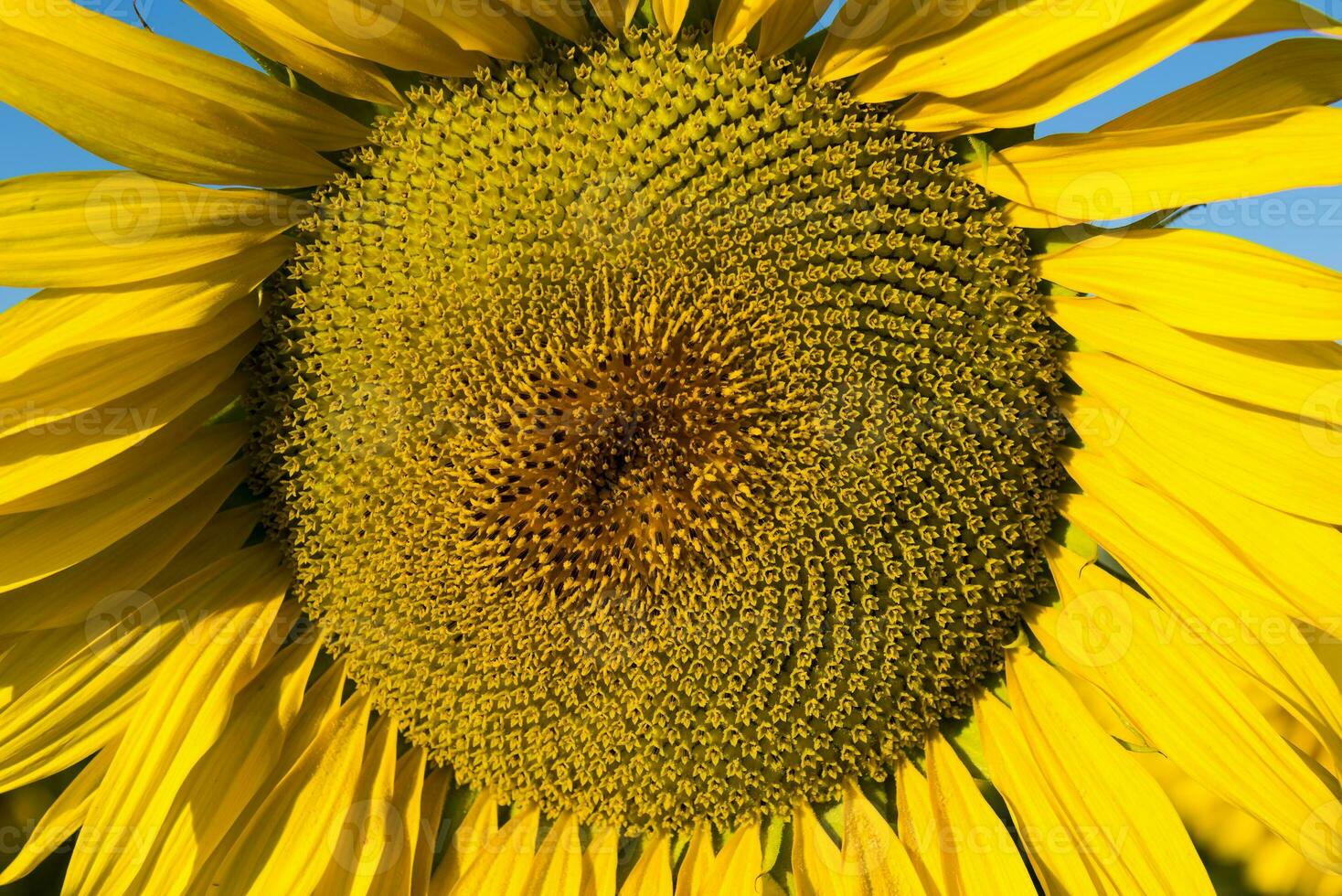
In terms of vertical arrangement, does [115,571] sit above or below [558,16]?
below

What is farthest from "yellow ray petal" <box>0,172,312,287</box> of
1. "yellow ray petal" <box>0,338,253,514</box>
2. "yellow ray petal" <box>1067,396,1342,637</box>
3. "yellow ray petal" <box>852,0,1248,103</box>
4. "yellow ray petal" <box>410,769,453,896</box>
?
"yellow ray petal" <box>1067,396,1342,637</box>

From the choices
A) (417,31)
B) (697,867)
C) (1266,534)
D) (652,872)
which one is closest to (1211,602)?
(1266,534)

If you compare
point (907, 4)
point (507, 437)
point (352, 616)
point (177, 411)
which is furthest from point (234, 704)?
point (907, 4)

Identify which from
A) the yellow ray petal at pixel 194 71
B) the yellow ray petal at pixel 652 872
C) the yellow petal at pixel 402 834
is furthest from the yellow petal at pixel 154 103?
the yellow ray petal at pixel 652 872

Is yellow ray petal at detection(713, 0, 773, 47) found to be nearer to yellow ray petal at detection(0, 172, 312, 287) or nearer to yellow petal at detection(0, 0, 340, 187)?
yellow petal at detection(0, 0, 340, 187)

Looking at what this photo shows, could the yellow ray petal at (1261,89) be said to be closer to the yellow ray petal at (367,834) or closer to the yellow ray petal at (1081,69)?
the yellow ray petal at (1081,69)

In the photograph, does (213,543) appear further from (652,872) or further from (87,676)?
(652,872)
